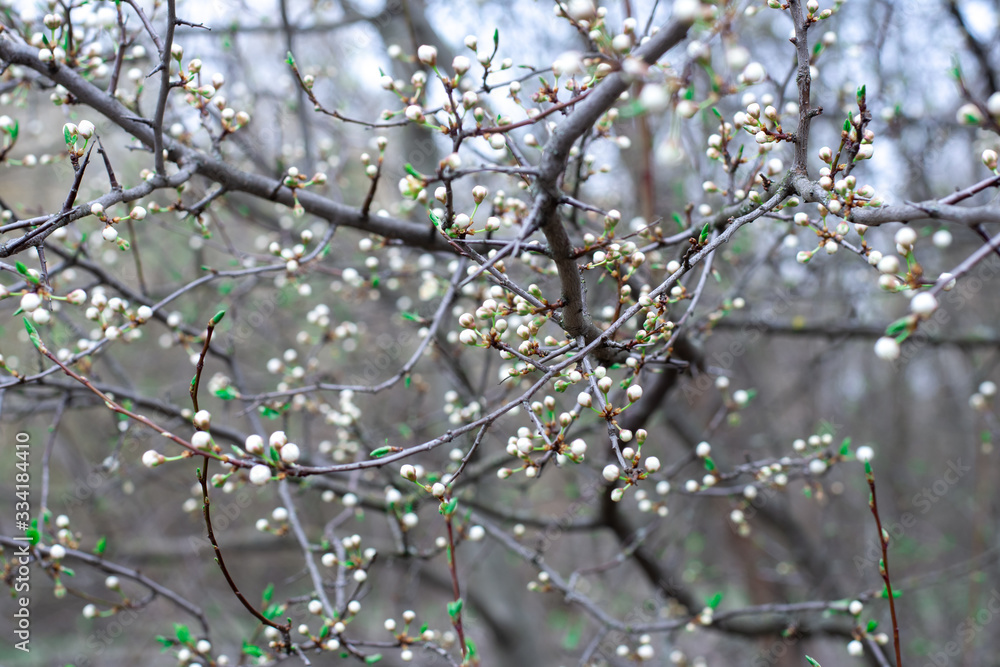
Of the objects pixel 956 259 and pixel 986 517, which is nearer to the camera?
pixel 956 259

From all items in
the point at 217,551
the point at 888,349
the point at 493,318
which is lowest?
the point at 217,551

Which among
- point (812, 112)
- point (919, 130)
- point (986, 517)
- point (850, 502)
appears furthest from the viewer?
point (850, 502)

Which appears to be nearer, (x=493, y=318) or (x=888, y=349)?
(x=888, y=349)

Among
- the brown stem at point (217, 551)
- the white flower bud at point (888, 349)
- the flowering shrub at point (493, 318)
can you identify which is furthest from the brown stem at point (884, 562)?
the brown stem at point (217, 551)

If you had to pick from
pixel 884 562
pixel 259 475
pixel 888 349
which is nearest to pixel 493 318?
pixel 259 475

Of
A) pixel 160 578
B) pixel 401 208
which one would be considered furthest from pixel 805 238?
pixel 160 578

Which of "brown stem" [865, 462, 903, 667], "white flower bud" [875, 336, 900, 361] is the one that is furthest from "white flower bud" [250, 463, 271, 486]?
"brown stem" [865, 462, 903, 667]

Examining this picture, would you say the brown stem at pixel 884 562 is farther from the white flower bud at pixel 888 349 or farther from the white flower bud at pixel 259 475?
the white flower bud at pixel 259 475

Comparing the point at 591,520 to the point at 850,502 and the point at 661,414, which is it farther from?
the point at 850,502

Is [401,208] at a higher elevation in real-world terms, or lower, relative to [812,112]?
higher

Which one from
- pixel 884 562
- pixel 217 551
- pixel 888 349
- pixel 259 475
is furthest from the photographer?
pixel 884 562

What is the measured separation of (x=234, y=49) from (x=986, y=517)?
29.9 ft

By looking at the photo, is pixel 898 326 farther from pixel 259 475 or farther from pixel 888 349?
pixel 259 475

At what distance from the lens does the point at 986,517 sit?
286 inches
